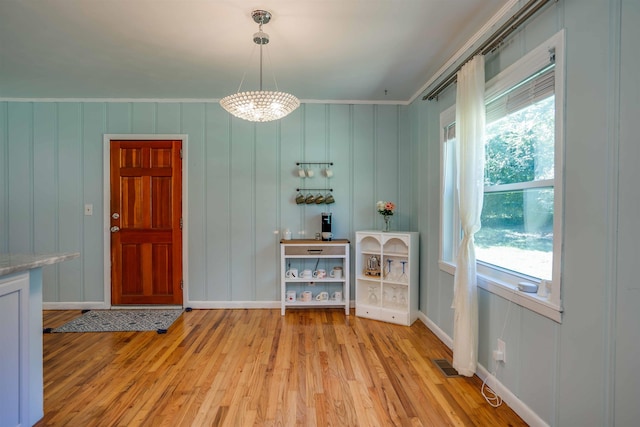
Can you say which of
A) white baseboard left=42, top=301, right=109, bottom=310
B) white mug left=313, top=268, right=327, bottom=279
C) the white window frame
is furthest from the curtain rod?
white baseboard left=42, top=301, right=109, bottom=310

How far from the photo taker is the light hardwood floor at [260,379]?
1888mm

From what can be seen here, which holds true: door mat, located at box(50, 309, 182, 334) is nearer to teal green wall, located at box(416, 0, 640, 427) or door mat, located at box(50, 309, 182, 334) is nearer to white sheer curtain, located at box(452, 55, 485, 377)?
white sheer curtain, located at box(452, 55, 485, 377)

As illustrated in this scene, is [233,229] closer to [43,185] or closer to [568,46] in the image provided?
[43,185]

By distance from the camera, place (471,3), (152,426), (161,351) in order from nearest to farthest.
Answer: (152,426) → (471,3) → (161,351)

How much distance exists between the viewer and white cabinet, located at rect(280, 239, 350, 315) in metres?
3.66

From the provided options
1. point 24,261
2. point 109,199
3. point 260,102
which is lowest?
point 24,261

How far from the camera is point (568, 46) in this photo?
1.56m

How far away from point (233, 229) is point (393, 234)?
6.30 feet

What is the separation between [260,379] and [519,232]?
204 cm

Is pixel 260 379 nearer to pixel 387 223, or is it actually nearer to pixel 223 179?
pixel 387 223

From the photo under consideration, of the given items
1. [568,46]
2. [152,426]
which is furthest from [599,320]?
[152,426]

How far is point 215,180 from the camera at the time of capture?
388cm

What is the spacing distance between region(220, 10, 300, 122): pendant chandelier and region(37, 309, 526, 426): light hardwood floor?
193cm

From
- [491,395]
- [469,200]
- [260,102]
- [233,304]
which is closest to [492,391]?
[491,395]
